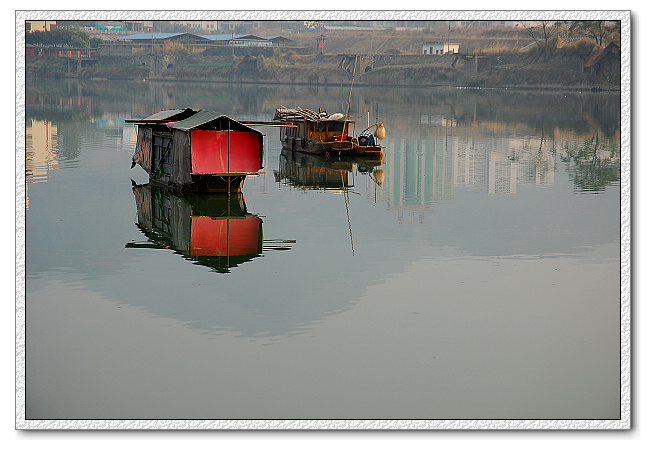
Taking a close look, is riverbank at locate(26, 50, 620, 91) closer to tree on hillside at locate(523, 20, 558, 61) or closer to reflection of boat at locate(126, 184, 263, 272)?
tree on hillside at locate(523, 20, 558, 61)

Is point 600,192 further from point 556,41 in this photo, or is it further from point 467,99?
point 467,99

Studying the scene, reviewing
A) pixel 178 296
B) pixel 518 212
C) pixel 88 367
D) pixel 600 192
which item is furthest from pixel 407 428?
pixel 600 192

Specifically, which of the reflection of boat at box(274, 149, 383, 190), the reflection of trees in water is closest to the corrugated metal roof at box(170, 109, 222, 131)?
the reflection of boat at box(274, 149, 383, 190)

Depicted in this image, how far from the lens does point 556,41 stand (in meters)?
62.9

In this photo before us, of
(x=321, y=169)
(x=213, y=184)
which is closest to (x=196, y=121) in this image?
(x=213, y=184)

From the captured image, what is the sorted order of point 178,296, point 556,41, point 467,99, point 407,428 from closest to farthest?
point 407,428, point 178,296, point 556,41, point 467,99

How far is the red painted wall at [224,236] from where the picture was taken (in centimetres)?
1702

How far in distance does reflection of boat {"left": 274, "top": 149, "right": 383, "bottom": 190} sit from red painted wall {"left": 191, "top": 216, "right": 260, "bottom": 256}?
6449 millimetres

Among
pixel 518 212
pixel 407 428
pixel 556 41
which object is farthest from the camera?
pixel 556 41

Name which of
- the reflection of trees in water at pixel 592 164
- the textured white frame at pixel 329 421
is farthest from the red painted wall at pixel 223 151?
the textured white frame at pixel 329 421

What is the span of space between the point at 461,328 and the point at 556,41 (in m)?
55.1

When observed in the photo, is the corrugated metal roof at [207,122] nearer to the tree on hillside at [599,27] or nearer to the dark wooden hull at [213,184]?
the dark wooden hull at [213,184]

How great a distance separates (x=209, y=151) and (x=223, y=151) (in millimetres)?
389

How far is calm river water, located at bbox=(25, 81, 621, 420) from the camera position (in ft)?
31.7
